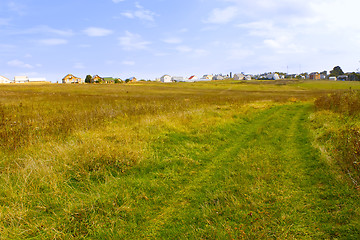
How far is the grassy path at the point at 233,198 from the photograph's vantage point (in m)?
3.35

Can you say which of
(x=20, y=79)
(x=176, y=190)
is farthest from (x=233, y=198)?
(x=20, y=79)

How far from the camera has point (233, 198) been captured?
13.7 feet

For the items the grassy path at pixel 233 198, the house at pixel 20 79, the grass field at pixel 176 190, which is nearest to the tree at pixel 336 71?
the grass field at pixel 176 190

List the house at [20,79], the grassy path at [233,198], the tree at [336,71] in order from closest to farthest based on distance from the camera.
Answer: the grassy path at [233,198] → the house at [20,79] → the tree at [336,71]

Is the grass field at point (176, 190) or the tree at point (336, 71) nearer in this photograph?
the grass field at point (176, 190)

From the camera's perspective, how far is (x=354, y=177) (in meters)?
4.70

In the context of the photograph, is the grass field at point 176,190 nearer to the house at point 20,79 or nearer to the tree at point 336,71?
the house at point 20,79

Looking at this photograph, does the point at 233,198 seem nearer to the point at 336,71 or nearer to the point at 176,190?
the point at 176,190

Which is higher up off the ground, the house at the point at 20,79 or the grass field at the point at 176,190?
the house at the point at 20,79

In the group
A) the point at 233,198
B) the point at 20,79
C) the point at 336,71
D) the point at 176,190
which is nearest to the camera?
the point at 233,198

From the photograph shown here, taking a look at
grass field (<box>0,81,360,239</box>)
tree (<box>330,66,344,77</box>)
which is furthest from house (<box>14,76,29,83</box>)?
tree (<box>330,66,344,77</box>)

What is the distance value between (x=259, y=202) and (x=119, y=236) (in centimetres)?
266

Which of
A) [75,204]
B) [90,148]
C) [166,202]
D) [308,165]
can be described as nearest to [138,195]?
[166,202]

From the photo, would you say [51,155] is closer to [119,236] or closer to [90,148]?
[90,148]
